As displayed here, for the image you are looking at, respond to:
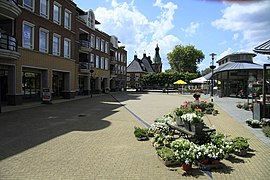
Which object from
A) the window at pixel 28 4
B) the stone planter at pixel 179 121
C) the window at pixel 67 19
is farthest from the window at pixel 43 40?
the stone planter at pixel 179 121

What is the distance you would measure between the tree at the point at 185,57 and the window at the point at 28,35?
223ft

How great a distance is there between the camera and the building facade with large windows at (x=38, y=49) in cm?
1947

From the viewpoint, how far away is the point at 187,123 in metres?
7.39

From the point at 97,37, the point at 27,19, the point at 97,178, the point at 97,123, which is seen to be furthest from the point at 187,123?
the point at 97,37

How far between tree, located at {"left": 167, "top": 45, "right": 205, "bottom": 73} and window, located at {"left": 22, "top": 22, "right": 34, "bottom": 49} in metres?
68.1

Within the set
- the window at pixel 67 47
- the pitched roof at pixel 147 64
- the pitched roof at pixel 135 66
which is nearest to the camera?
the window at pixel 67 47

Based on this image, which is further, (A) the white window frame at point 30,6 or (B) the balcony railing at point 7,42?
(A) the white window frame at point 30,6

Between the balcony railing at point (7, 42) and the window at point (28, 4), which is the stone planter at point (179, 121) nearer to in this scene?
the balcony railing at point (7, 42)

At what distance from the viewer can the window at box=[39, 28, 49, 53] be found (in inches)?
933

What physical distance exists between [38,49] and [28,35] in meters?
1.67

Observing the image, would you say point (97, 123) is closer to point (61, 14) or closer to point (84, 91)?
point (61, 14)

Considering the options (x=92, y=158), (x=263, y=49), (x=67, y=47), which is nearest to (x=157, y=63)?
(x=67, y=47)

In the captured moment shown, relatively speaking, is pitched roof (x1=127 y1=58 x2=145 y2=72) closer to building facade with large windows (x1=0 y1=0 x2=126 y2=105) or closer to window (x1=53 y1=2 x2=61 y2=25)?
building facade with large windows (x1=0 y1=0 x2=126 y2=105)

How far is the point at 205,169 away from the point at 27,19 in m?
20.3
